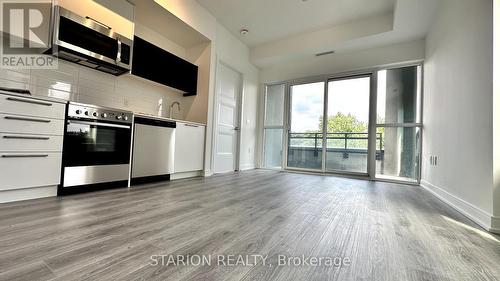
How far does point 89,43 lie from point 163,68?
1.06 meters

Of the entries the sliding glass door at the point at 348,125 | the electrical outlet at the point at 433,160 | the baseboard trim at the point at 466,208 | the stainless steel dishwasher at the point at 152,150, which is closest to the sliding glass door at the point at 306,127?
the sliding glass door at the point at 348,125

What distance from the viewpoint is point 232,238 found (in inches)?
49.4

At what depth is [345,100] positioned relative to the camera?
14.7 ft

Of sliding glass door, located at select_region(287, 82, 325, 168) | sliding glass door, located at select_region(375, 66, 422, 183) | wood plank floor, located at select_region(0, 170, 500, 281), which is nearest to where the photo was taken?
wood plank floor, located at select_region(0, 170, 500, 281)

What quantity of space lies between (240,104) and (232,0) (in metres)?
2.02

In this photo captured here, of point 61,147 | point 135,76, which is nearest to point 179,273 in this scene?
point 61,147

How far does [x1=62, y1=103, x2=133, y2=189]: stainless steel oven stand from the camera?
210 centimetres

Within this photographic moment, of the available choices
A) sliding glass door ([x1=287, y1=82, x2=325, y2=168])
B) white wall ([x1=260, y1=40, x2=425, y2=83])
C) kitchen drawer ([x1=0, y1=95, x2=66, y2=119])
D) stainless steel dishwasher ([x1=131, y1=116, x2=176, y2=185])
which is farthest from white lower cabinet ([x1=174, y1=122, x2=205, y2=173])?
white wall ([x1=260, y1=40, x2=425, y2=83])

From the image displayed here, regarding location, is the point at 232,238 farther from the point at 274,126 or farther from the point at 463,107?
the point at 274,126

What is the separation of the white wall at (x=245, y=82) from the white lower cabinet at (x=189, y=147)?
1.39 m

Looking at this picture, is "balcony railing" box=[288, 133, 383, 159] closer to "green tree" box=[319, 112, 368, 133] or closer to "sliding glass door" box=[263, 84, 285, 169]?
"green tree" box=[319, 112, 368, 133]

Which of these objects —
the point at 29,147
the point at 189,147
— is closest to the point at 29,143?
the point at 29,147

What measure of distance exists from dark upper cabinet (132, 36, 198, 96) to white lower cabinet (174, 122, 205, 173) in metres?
0.75

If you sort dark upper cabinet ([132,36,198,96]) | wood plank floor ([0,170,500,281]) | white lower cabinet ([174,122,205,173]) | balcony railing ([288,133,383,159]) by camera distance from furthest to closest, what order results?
balcony railing ([288,133,383,159])
white lower cabinet ([174,122,205,173])
dark upper cabinet ([132,36,198,96])
wood plank floor ([0,170,500,281])
